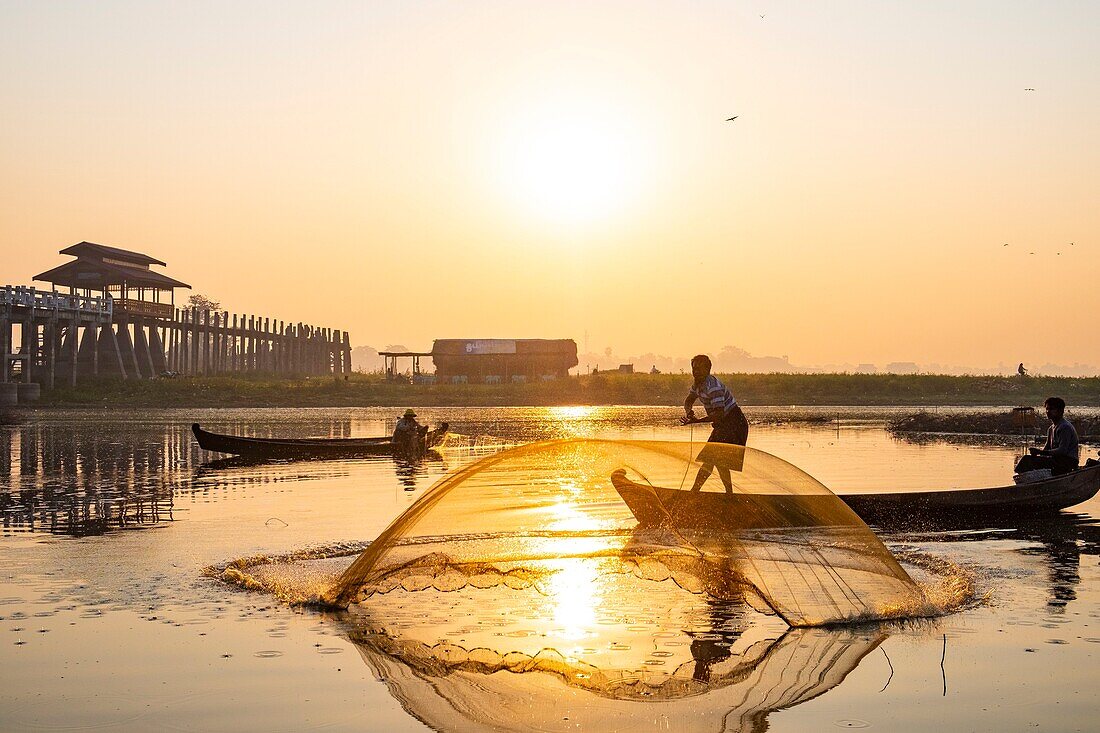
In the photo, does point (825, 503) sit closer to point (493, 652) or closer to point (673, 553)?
point (673, 553)

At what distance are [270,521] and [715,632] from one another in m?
8.78

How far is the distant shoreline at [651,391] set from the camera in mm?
71000

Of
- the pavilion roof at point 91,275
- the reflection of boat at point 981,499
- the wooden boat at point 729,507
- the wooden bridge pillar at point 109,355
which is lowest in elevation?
the reflection of boat at point 981,499

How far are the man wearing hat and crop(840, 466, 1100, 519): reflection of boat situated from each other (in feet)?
49.4

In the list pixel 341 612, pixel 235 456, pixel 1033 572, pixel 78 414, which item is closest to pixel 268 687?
pixel 341 612

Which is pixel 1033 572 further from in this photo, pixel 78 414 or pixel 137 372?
pixel 137 372

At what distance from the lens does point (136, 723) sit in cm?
716

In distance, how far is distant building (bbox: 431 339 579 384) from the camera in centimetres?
8531

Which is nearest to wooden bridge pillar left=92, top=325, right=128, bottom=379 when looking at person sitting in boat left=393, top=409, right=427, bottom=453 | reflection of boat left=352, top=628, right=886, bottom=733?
person sitting in boat left=393, top=409, right=427, bottom=453

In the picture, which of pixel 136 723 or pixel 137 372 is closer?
pixel 136 723

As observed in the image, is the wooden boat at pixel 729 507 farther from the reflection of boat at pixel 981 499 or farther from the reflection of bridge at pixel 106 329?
the reflection of bridge at pixel 106 329

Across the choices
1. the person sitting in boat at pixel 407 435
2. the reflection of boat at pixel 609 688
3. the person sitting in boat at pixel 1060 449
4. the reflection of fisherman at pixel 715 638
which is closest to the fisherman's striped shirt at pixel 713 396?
the reflection of fisherman at pixel 715 638

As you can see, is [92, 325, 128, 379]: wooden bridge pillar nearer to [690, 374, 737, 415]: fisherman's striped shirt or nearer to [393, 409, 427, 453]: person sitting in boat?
Answer: [393, 409, 427, 453]: person sitting in boat

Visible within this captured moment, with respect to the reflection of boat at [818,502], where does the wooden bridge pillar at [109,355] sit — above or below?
above
